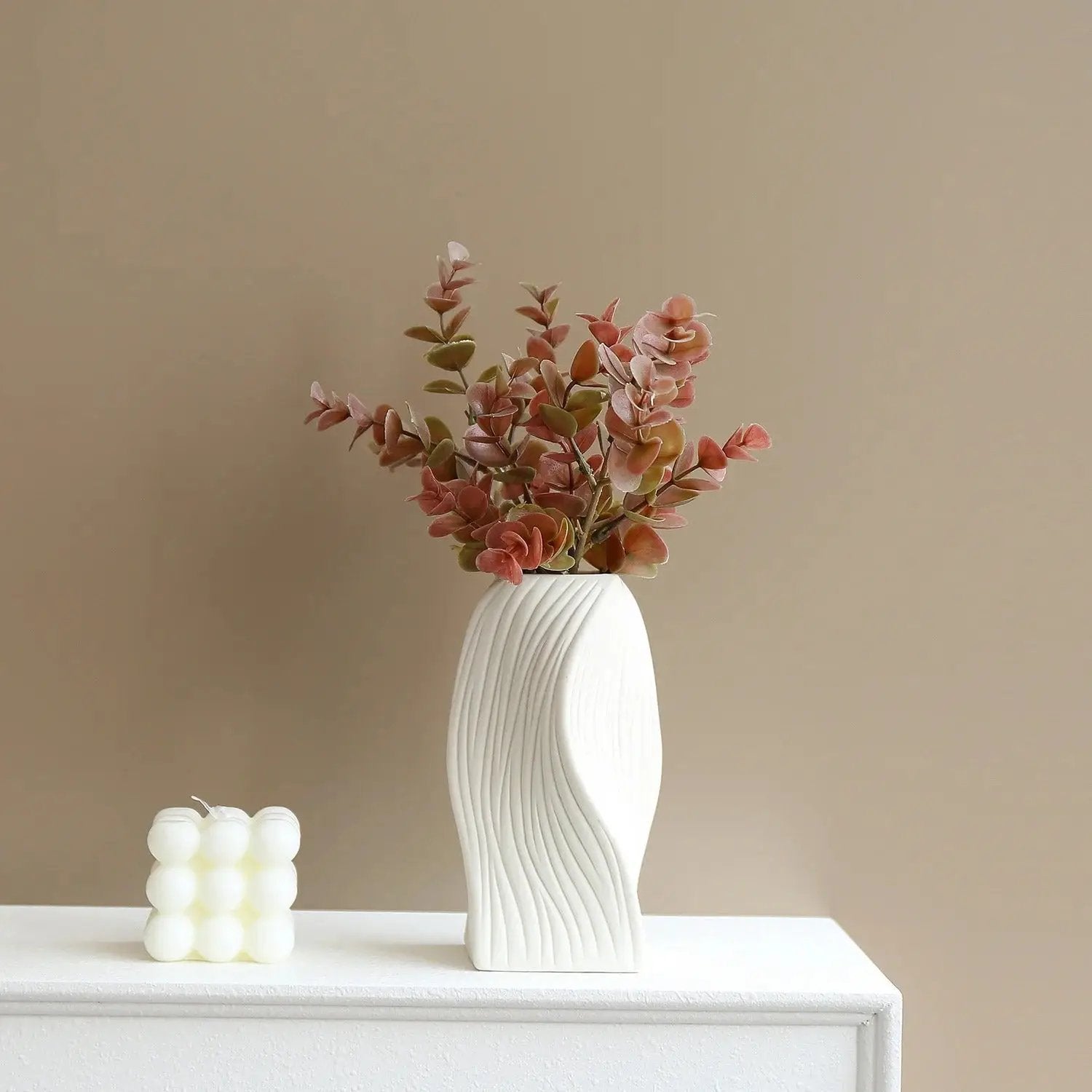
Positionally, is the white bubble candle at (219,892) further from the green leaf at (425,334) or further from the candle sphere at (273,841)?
the green leaf at (425,334)

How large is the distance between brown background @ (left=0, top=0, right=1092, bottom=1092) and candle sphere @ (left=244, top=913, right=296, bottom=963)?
241 mm

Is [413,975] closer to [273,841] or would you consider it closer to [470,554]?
[273,841]

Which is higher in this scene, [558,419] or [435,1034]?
[558,419]

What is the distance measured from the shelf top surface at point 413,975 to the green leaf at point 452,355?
0.52m

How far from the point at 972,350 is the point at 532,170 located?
1.67ft

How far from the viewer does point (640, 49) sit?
119 cm

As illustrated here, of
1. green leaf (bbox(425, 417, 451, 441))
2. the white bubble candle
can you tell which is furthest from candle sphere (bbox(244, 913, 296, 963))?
green leaf (bbox(425, 417, 451, 441))

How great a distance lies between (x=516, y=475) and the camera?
3.19ft

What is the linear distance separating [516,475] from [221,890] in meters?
0.43

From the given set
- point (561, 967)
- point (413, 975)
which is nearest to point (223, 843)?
point (413, 975)

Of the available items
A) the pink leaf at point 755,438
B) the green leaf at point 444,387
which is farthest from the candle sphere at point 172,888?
the pink leaf at point 755,438

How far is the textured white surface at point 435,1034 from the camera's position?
0.86 meters

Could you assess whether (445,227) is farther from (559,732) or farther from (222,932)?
(222,932)

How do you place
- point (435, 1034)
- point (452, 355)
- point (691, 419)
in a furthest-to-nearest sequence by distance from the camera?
point (691, 419) < point (452, 355) < point (435, 1034)
